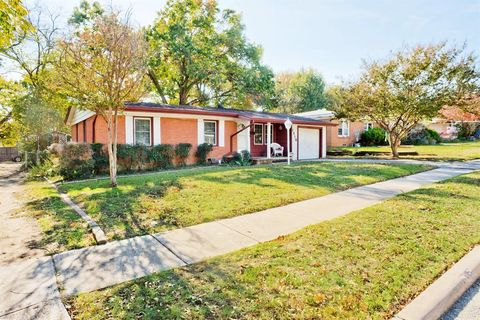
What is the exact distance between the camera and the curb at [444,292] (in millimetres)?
2610

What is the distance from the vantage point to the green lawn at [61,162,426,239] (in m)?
5.45

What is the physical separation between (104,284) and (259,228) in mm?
2585

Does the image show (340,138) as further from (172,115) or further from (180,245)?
(180,245)

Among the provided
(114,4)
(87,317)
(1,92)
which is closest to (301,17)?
(114,4)

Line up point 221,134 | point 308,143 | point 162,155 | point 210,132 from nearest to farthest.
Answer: point 162,155
point 210,132
point 221,134
point 308,143

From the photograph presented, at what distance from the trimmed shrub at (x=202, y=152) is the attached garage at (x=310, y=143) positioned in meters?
6.29

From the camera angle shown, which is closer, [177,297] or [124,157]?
[177,297]

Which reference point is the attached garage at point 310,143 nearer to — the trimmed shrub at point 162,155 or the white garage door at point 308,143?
the white garage door at point 308,143

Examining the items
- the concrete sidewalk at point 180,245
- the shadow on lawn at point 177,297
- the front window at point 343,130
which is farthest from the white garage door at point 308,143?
the shadow on lawn at point 177,297

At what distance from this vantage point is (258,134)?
695 inches

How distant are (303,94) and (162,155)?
30333mm

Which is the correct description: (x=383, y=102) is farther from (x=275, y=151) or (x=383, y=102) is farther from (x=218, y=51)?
(x=218, y=51)

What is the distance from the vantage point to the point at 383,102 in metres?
16.3

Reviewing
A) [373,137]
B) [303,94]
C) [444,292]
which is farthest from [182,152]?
[303,94]
